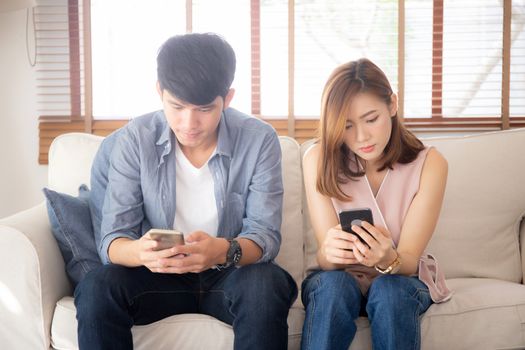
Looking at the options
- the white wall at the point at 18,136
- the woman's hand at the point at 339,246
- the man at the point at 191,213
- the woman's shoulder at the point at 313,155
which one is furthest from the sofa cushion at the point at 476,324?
the white wall at the point at 18,136

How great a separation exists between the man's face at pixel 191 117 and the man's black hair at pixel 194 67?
3 centimetres

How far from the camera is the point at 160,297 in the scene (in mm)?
1750

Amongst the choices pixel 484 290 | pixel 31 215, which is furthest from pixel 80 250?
pixel 484 290

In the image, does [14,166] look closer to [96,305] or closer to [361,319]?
[96,305]

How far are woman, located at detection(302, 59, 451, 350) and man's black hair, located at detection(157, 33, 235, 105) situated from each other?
1.09ft

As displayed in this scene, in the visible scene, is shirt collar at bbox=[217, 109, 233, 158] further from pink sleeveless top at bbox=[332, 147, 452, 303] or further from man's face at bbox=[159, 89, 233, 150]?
pink sleeveless top at bbox=[332, 147, 452, 303]

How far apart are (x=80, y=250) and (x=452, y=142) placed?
1.30m

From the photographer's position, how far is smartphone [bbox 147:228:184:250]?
1.56 m

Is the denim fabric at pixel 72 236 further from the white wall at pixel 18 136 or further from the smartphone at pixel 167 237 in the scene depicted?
the white wall at pixel 18 136

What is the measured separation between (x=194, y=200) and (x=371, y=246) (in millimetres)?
531

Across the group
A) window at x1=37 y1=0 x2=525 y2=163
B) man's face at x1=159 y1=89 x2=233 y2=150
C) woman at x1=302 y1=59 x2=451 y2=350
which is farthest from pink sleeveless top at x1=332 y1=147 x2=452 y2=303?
window at x1=37 y1=0 x2=525 y2=163

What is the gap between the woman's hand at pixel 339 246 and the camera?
167cm

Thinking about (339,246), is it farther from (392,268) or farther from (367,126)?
(367,126)

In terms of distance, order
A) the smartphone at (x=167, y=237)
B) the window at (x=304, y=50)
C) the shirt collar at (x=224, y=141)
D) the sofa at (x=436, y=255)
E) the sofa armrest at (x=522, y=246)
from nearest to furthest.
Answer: the smartphone at (x=167, y=237) → the sofa at (x=436, y=255) → the shirt collar at (x=224, y=141) → the sofa armrest at (x=522, y=246) → the window at (x=304, y=50)
